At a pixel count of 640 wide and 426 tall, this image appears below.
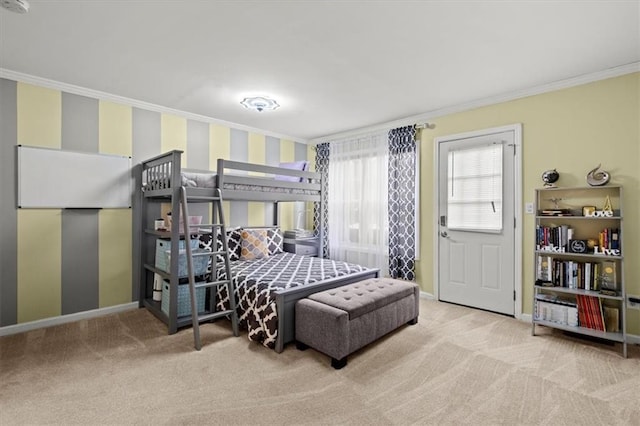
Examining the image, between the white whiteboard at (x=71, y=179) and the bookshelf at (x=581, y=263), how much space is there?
4586 mm

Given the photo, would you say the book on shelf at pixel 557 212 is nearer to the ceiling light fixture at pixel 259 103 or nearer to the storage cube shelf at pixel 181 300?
the ceiling light fixture at pixel 259 103

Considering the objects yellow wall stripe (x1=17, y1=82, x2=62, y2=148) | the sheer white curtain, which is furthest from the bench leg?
yellow wall stripe (x1=17, y1=82, x2=62, y2=148)

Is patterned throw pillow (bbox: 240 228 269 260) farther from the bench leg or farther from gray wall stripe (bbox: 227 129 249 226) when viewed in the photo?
the bench leg

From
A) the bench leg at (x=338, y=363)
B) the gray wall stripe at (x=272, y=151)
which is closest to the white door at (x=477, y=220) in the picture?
the bench leg at (x=338, y=363)

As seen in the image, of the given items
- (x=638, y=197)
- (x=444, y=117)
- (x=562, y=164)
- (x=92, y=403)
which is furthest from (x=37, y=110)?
(x=638, y=197)

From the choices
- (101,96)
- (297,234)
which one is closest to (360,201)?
(297,234)

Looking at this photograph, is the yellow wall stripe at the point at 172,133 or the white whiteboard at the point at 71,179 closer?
the white whiteboard at the point at 71,179

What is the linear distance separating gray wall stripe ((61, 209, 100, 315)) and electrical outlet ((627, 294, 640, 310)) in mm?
5352

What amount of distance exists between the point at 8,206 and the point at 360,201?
413 cm

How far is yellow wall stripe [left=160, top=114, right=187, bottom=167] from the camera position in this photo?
403cm

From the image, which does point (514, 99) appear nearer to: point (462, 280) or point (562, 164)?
point (562, 164)

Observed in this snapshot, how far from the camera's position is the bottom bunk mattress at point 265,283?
276cm

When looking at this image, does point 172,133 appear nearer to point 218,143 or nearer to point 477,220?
point 218,143

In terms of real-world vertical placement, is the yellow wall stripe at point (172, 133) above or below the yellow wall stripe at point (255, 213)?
above
